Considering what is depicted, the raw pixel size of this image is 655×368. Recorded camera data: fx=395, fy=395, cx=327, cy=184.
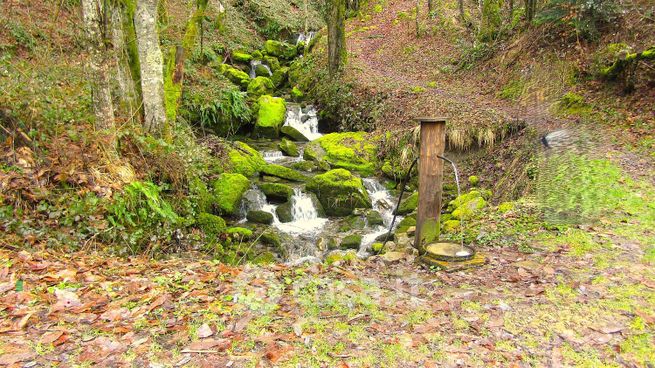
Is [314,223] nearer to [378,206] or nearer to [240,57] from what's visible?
[378,206]

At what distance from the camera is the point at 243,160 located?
10484 mm

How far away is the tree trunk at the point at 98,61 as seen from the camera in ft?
18.2

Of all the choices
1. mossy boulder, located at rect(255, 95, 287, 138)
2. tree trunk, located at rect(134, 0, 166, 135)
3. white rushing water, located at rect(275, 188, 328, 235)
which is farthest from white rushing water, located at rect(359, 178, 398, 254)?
tree trunk, located at rect(134, 0, 166, 135)

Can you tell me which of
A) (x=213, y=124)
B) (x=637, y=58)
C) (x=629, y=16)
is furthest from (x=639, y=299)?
(x=213, y=124)

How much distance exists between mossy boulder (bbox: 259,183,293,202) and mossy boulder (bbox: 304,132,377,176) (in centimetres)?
245

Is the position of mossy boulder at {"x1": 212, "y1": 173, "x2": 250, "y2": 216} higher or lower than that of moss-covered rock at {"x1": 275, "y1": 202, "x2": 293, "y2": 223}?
higher

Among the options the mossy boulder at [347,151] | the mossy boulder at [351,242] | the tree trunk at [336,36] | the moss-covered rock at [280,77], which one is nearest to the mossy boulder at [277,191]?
the mossy boulder at [351,242]

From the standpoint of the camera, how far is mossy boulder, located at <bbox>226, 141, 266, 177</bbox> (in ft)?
33.4

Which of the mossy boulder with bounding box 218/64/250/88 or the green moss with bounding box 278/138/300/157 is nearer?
the green moss with bounding box 278/138/300/157

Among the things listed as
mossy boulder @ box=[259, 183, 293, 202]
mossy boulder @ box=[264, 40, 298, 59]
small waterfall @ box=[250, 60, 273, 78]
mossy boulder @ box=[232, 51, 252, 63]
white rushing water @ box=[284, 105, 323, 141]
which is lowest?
mossy boulder @ box=[259, 183, 293, 202]

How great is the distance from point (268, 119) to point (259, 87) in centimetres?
274

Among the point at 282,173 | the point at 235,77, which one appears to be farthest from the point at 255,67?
the point at 282,173

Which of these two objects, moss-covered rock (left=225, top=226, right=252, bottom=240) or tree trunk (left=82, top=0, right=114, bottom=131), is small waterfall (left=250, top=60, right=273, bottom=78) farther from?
tree trunk (left=82, top=0, right=114, bottom=131)

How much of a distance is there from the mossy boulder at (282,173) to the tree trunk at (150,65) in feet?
11.6
